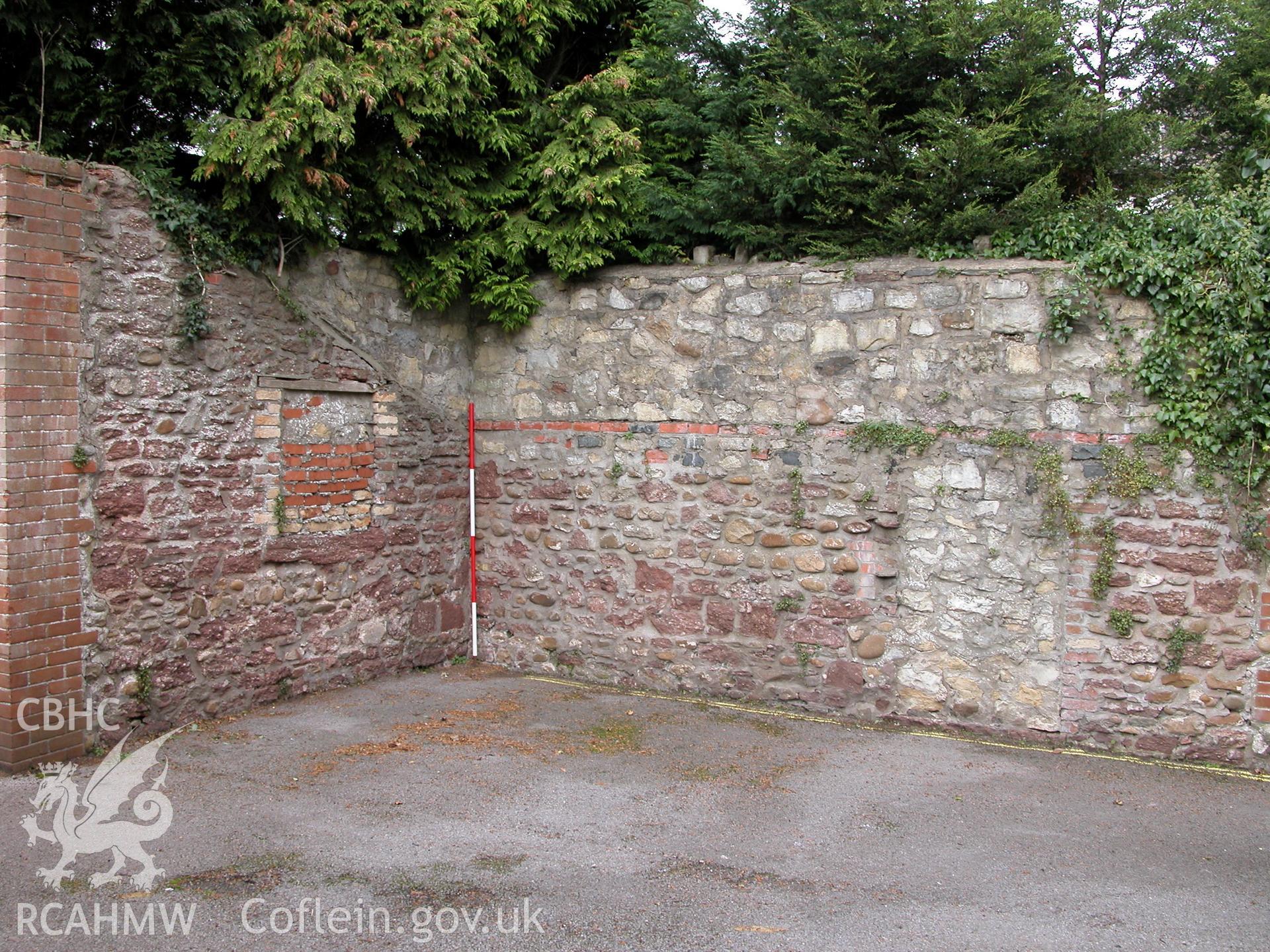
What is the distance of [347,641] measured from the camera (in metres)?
6.46

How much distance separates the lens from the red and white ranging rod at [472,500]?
7223 mm

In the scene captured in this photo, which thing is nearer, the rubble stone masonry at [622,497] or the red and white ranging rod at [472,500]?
the rubble stone masonry at [622,497]

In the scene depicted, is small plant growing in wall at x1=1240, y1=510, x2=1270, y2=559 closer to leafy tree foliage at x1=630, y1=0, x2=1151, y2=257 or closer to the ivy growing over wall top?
the ivy growing over wall top

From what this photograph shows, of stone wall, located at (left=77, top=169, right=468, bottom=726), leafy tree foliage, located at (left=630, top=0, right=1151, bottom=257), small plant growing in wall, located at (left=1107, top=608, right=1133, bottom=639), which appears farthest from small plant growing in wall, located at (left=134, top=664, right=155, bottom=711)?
small plant growing in wall, located at (left=1107, top=608, right=1133, bottom=639)

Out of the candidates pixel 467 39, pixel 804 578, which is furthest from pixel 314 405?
pixel 804 578

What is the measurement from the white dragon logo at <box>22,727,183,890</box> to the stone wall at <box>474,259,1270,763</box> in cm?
297

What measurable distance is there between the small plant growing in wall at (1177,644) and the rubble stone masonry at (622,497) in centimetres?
2

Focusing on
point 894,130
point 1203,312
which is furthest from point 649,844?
point 894,130

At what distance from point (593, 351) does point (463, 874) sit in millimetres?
3894

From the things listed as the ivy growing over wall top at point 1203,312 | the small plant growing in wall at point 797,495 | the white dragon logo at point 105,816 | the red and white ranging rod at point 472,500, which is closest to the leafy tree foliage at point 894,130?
the ivy growing over wall top at point 1203,312

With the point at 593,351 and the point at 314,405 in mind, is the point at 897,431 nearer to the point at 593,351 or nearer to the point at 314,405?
the point at 593,351

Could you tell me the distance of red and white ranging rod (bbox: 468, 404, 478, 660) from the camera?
7.22 m

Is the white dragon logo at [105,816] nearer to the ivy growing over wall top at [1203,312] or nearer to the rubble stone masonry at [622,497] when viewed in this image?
the rubble stone masonry at [622,497]

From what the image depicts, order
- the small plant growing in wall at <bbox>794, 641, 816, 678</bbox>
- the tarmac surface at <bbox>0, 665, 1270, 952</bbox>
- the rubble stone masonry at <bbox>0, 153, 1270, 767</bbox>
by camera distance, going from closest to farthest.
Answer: the tarmac surface at <bbox>0, 665, 1270, 952</bbox> → the rubble stone masonry at <bbox>0, 153, 1270, 767</bbox> → the small plant growing in wall at <bbox>794, 641, 816, 678</bbox>
